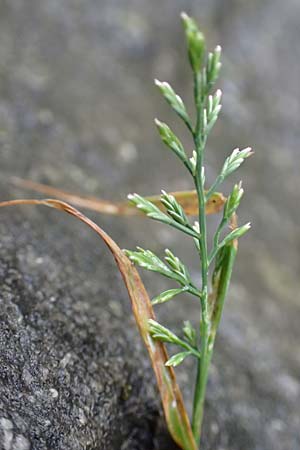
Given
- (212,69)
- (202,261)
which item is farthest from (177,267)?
(212,69)

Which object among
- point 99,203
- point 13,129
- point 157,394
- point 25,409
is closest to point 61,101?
point 13,129

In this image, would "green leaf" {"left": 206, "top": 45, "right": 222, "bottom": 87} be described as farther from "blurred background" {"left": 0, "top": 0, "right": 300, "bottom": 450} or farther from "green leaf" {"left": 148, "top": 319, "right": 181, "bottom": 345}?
"blurred background" {"left": 0, "top": 0, "right": 300, "bottom": 450}

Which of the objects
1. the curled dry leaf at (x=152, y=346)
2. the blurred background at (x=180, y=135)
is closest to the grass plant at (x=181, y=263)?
the curled dry leaf at (x=152, y=346)

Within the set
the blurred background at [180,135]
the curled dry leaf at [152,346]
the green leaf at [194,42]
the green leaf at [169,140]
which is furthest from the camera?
the blurred background at [180,135]

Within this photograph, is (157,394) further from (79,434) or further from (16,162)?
(16,162)

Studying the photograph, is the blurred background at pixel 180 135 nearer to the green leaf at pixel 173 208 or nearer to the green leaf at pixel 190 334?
the green leaf at pixel 190 334

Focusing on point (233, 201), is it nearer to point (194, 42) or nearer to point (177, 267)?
point (177, 267)

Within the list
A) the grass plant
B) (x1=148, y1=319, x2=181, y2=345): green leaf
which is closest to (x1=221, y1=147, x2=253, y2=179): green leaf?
the grass plant
